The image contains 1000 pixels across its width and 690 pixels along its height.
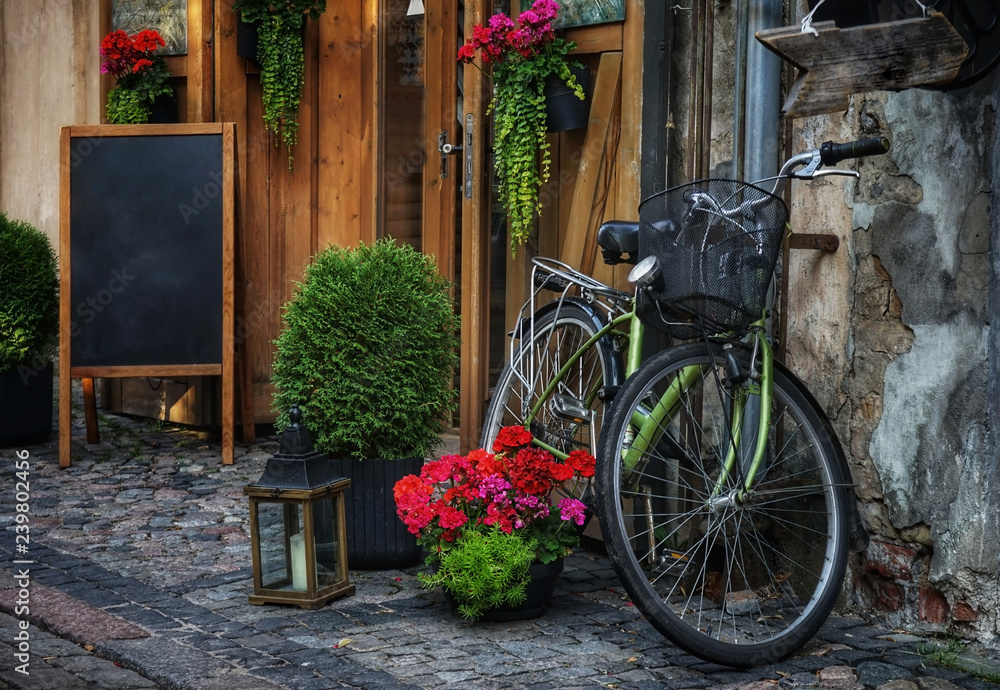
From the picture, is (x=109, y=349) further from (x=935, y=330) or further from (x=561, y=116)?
(x=935, y=330)

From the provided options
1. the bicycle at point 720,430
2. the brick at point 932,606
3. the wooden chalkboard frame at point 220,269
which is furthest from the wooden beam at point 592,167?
the wooden chalkboard frame at point 220,269

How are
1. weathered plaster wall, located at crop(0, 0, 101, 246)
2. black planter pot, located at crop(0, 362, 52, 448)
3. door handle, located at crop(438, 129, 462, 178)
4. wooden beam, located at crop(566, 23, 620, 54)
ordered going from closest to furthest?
wooden beam, located at crop(566, 23, 620, 54) < door handle, located at crop(438, 129, 462, 178) < black planter pot, located at crop(0, 362, 52, 448) < weathered plaster wall, located at crop(0, 0, 101, 246)

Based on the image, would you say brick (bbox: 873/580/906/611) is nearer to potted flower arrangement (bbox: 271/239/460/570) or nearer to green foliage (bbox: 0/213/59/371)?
potted flower arrangement (bbox: 271/239/460/570)

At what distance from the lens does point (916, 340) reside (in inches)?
143

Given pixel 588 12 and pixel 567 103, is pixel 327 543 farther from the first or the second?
pixel 588 12

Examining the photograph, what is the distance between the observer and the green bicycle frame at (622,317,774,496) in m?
3.41

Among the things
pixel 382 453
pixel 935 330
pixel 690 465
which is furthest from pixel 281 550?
pixel 935 330

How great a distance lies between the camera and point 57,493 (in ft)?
17.9

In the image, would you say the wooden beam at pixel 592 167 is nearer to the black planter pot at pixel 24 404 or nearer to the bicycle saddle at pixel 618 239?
the bicycle saddle at pixel 618 239

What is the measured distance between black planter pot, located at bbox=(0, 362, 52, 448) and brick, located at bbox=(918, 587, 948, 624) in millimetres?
4658

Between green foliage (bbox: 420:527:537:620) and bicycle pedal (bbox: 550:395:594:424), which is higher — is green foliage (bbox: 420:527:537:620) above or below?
below

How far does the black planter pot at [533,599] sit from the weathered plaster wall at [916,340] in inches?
38.0

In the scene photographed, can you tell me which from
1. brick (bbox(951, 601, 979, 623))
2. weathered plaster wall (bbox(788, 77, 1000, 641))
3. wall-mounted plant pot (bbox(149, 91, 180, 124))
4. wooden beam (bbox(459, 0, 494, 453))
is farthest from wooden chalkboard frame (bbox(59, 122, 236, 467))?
brick (bbox(951, 601, 979, 623))

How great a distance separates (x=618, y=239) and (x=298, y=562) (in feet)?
4.82
